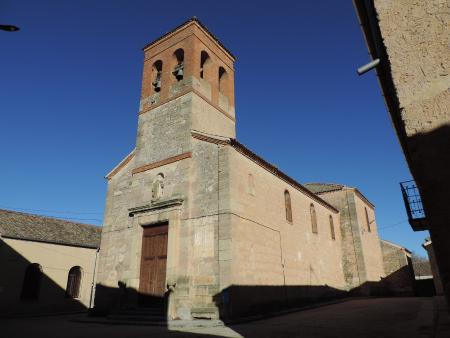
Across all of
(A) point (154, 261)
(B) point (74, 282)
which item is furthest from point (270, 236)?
(B) point (74, 282)

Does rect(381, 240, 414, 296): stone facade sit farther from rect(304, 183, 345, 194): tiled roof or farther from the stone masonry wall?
the stone masonry wall

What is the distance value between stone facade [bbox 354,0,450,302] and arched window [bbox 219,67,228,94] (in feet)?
43.7

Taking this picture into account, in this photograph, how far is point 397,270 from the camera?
24500 mm

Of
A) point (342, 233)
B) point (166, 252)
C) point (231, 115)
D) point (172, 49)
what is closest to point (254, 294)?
point (166, 252)

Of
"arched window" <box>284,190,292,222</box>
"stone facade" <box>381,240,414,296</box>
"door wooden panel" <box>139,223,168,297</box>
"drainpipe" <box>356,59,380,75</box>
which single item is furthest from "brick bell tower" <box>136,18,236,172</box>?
"stone facade" <box>381,240,414,296</box>

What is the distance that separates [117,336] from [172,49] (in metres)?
12.6

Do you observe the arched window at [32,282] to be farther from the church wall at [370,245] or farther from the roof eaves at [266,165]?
the church wall at [370,245]

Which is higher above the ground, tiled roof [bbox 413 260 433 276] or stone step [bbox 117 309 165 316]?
tiled roof [bbox 413 260 433 276]

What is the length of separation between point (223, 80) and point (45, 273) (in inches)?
584

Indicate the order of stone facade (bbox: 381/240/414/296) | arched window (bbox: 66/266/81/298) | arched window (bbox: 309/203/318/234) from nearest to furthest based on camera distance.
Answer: arched window (bbox: 309/203/318/234) → arched window (bbox: 66/266/81/298) → stone facade (bbox: 381/240/414/296)

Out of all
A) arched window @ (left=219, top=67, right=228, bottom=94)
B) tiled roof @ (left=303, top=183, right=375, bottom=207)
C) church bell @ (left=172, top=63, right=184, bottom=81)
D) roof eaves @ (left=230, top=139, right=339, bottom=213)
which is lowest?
roof eaves @ (left=230, top=139, right=339, bottom=213)

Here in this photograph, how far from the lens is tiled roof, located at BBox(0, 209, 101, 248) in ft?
63.6

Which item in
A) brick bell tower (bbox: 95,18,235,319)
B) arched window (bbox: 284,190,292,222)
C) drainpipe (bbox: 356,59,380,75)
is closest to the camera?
drainpipe (bbox: 356,59,380,75)

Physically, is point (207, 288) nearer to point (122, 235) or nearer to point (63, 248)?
point (122, 235)
